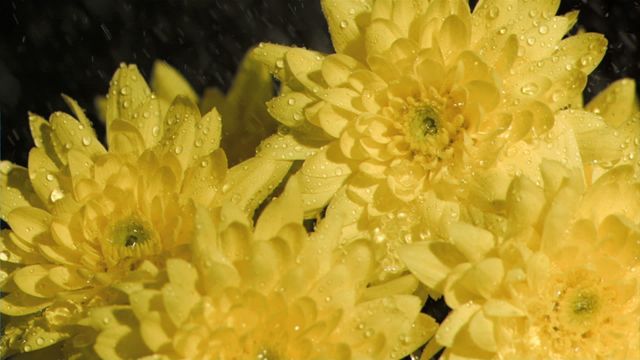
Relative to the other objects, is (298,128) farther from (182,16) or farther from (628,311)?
(182,16)

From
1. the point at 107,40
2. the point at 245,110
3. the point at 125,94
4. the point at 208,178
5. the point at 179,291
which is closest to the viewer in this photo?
the point at 179,291

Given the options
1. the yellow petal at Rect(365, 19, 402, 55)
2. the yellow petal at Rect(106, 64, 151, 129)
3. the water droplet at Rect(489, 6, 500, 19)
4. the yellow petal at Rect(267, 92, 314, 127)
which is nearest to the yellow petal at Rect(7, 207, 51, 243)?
the yellow petal at Rect(106, 64, 151, 129)

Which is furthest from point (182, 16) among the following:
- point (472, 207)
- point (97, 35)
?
point (472, 207)

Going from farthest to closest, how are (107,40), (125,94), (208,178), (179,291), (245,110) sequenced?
(107,40) → (245,110) → (125,94) → (208,178) → (179,291)

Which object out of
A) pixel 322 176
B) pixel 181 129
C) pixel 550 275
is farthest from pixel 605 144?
pixel 181 129

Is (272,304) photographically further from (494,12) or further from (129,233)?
(494,12)

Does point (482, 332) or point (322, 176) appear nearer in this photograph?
point (482, 332)

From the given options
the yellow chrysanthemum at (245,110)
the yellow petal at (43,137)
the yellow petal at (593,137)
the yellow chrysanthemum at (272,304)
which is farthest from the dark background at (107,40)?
the yellow chrysanthemum at (272,304)

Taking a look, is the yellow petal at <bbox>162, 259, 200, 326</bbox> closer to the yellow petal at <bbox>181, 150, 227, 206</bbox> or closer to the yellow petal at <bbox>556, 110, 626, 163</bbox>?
the yellow petal at <bbox>181, 150, 227, 206</bbox>
